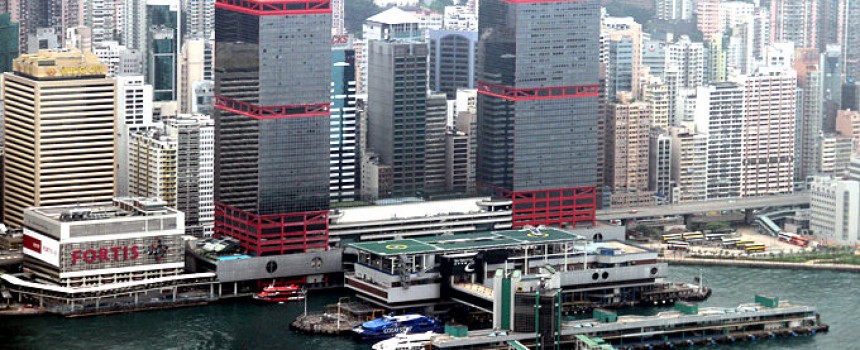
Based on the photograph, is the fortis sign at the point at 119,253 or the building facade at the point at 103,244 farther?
the fortis sign at the point at 119,253

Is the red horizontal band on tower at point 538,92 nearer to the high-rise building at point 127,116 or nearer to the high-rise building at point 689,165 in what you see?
the high-rise building at point 689,165

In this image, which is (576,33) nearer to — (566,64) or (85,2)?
(566,64)

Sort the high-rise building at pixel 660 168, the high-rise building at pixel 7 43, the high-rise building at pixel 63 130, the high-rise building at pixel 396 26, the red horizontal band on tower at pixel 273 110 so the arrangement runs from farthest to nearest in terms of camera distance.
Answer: the high-rise building at pixel 7 43, the high-rise building at pixel 660 168, the high-rise building at pixel 396 26, the high-rise building at pixel 63 130, the red horizontal band on tower at pixel 273 110

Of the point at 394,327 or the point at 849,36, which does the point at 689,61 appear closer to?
the point at 849,36

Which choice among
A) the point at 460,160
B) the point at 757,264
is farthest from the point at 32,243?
the point at 757,264

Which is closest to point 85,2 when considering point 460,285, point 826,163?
point 826,163

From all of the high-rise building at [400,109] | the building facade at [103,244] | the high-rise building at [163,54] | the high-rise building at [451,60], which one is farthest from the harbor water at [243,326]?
the high-rise building at [163,54]

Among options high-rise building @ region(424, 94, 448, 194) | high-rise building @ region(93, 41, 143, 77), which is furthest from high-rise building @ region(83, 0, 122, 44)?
high-rise building @ region(424, 94, 448, 194)

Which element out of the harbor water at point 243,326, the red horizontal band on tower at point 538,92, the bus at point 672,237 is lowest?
the harbor water at point 243,326
